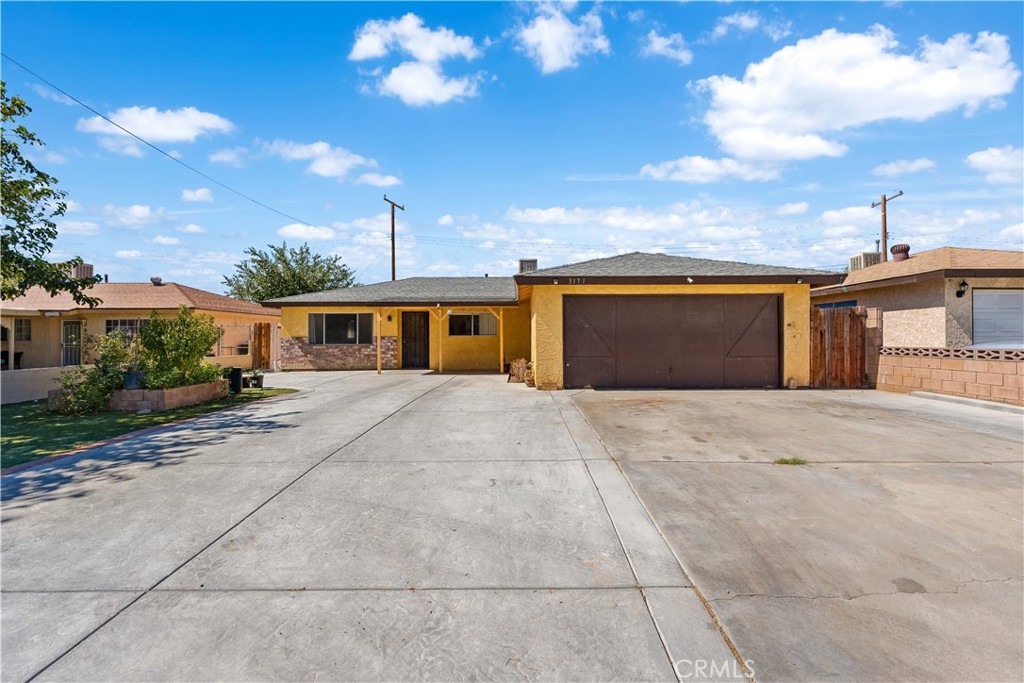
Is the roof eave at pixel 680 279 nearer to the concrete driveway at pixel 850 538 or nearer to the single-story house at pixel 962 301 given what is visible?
the single-story house at pixel 962 301

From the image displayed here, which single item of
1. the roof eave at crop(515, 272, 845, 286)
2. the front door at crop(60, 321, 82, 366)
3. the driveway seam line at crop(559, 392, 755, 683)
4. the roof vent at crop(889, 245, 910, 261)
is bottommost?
the driveway seam line at crop(559, 392, 755, 683)

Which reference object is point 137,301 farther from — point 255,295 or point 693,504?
point 693,504

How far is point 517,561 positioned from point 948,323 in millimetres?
14072

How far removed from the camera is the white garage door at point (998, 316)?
12.2m

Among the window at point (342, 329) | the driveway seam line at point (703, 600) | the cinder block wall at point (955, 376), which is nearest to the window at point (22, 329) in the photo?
the window at point (342, 329)

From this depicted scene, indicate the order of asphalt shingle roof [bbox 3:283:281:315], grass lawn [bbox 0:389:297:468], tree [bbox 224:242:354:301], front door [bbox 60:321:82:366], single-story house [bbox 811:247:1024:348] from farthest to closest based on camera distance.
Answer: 1. tree [bbox 224:242:354:301]
2. front door [bbox 60:321:82:366]
3. asphalt shingle roof [bbox 3:283:281:315]
4. single-story house [bbox 811:247:1024:348]
5. grass lawn [bbox 0:389:297:468]

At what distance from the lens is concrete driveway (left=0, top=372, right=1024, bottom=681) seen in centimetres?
247

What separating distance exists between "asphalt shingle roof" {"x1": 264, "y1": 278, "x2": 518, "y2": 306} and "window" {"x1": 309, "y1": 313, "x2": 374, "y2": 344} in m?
0.81

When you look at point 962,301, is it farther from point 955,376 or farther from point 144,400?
point 144,400

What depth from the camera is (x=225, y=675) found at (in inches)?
91.7

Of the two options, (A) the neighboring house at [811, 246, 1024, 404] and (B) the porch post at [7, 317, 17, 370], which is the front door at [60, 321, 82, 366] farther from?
(A) the neighboring house at [811, 246, 1024, 404]

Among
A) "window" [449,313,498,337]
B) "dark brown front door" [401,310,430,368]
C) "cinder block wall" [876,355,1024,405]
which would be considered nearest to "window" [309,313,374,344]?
"dark brown front door" [401,310,430,368]

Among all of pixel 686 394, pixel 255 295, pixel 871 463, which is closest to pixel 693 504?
pixel 871 463

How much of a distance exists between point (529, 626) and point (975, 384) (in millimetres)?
12053
